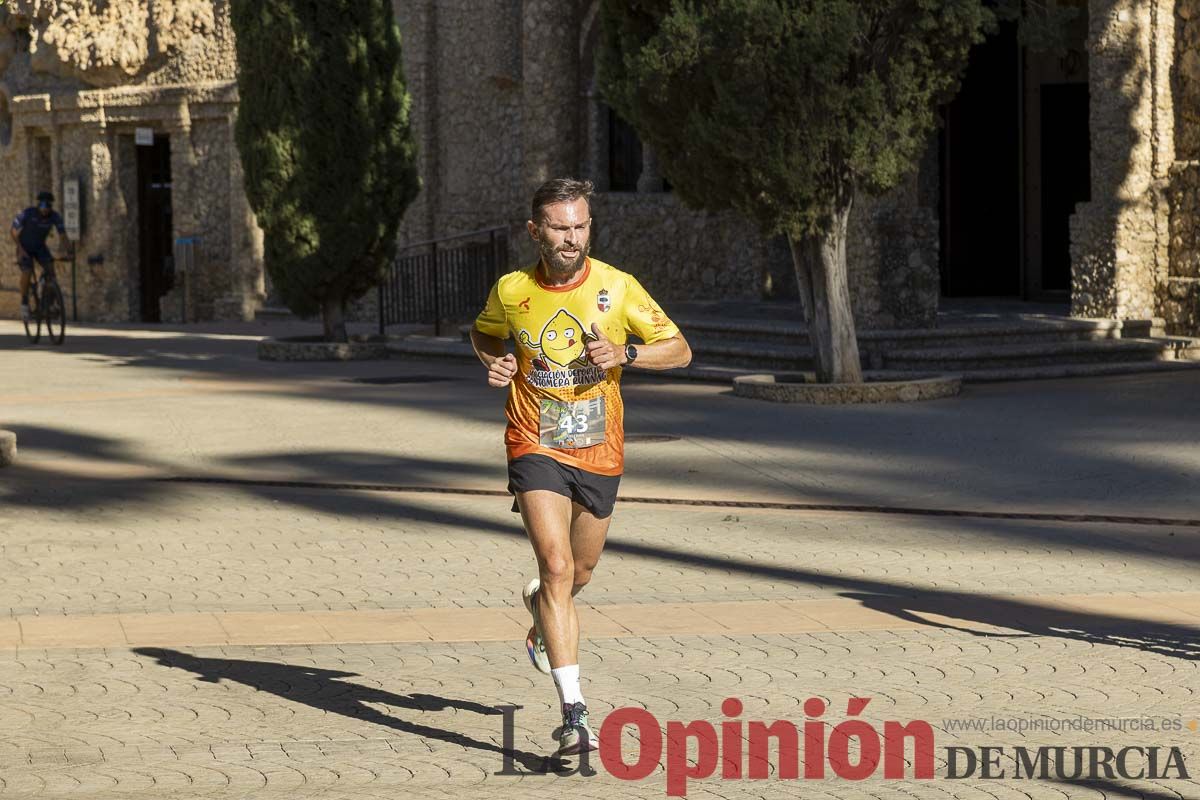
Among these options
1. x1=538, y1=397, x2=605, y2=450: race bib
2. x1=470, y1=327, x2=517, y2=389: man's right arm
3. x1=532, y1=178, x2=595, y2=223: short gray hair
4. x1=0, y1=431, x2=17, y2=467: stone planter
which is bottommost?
x1=0, y1=431, x2=17, y2=467: stone planter

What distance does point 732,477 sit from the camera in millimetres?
13125

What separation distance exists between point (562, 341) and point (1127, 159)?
51.0 feet

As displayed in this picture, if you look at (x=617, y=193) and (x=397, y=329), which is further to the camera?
(x=397, y=329)

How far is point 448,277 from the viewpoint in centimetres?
2870

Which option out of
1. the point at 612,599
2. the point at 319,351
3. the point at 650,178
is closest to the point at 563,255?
the point at 612,599

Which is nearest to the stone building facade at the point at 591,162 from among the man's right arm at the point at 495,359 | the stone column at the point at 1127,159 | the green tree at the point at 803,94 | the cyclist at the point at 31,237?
the stone column at the point at 1127,159

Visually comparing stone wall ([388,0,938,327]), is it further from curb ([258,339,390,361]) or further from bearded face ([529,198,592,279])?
bearded face ([529,198,592,279])

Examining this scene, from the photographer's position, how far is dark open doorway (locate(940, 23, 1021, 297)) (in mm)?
25375

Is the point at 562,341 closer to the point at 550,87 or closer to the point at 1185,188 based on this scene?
the point at 1185,188

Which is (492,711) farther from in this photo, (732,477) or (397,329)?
(397,329)

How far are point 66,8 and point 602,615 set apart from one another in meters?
27.7

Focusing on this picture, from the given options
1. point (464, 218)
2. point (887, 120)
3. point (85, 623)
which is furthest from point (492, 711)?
point (464, 218)

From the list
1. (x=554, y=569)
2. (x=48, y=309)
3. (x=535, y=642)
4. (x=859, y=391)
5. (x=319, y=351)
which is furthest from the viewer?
(x=48, y=309)

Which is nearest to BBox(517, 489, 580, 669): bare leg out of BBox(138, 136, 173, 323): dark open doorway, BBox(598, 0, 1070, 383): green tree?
BBox(598, 0, 1070, 383): green tree
